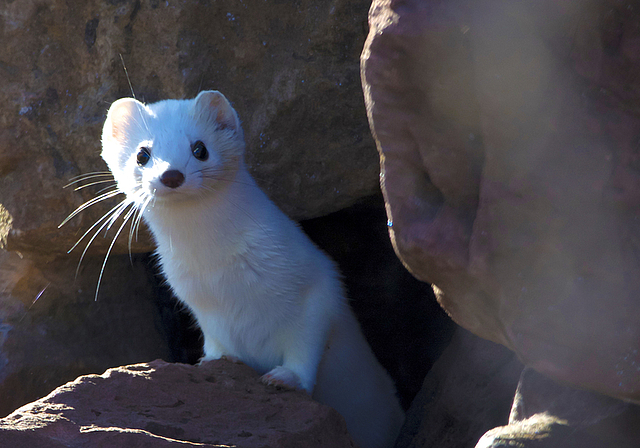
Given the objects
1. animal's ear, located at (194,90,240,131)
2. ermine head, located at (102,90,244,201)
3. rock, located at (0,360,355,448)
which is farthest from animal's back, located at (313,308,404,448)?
animal's ear, located at (194,90,240,131)

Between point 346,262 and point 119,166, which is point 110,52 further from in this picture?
point 346,262

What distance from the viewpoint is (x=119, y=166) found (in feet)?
10.8

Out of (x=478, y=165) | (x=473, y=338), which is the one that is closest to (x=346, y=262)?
(x=473, y=338)

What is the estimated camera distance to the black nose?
283cm

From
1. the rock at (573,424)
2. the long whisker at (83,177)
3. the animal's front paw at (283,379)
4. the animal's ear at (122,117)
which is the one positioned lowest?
the animal's front paw at (283,379)

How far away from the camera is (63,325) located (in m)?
4.25

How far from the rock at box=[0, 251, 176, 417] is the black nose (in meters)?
1.91

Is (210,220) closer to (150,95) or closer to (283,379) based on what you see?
(283,379)

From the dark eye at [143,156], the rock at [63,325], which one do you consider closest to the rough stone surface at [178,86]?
the rock at [63,325]

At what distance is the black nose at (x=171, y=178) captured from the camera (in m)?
2.83

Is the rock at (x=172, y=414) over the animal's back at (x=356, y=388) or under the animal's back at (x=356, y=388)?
over

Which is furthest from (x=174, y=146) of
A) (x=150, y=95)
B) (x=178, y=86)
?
(x=150, y=95)

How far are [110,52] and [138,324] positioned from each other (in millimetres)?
2046

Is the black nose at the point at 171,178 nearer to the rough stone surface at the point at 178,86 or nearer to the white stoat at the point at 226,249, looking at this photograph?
the white stoat at the point at 226,249
